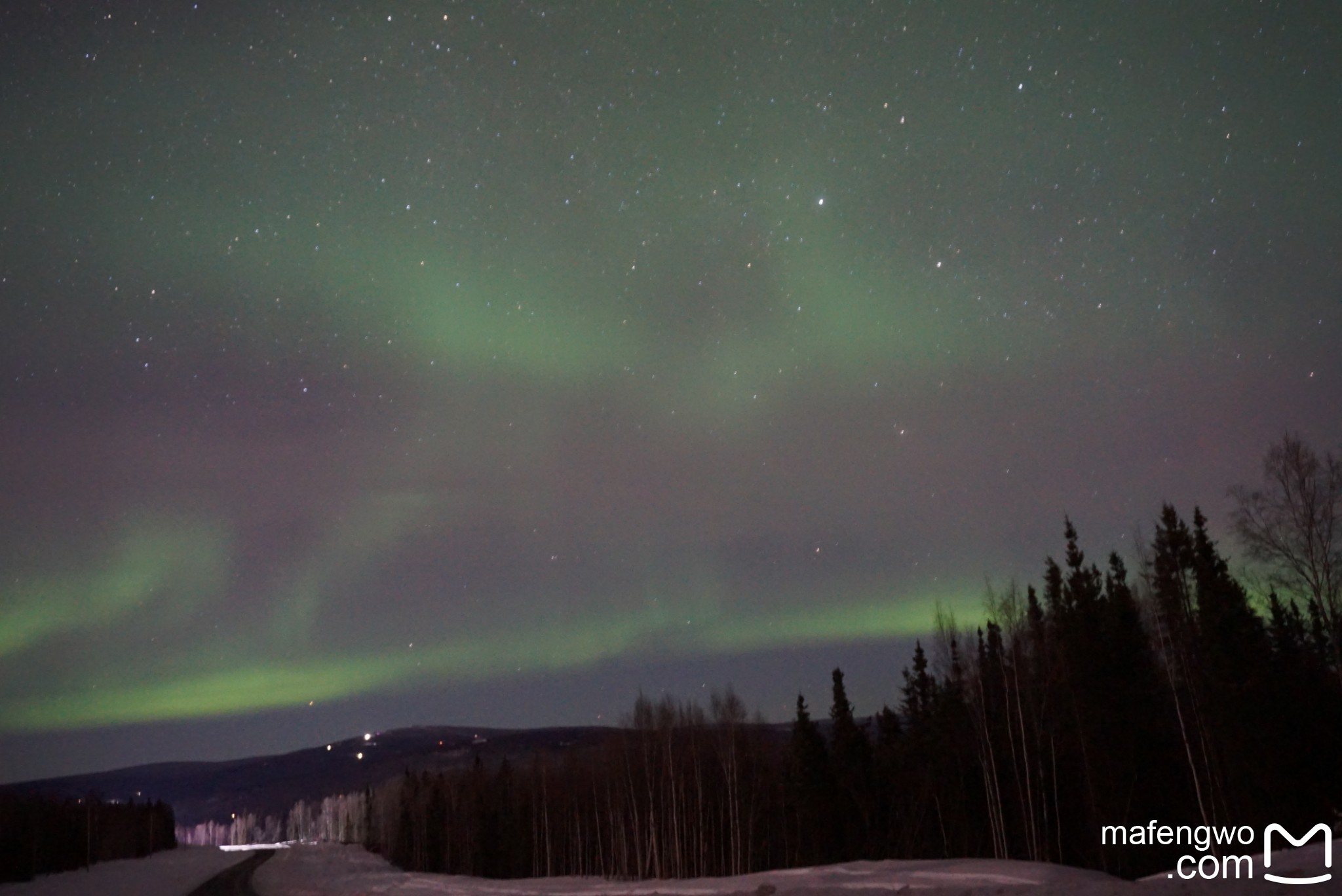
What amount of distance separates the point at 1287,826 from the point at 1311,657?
13169 mm

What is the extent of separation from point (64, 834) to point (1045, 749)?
83.1 metres

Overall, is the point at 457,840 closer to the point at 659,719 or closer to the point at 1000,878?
the point at 659,719

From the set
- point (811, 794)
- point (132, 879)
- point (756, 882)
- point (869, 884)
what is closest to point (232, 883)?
point (132, 879)

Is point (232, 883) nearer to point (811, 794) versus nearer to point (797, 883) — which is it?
point (811, 794)

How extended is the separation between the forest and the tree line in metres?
37.7

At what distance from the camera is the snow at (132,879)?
52531 millimetres

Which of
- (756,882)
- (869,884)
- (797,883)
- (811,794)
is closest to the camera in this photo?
(869,884)

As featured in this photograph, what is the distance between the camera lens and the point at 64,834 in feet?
269

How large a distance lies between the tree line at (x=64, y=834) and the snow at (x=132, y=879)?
5.87 ft

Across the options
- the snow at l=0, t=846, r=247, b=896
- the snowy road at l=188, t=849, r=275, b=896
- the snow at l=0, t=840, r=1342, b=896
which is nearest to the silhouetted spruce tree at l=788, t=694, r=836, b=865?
the snow at l=0, t=840, r=1342, b=896

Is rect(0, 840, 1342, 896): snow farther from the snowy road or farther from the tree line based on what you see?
the tree line

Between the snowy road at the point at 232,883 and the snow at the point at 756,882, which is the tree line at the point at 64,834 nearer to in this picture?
the snow at the point at 756,882

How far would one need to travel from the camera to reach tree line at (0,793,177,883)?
72.0 metres

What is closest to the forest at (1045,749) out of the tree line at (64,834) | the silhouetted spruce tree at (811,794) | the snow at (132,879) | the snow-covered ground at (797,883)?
the silhouetted spruce tree at (811,794)
